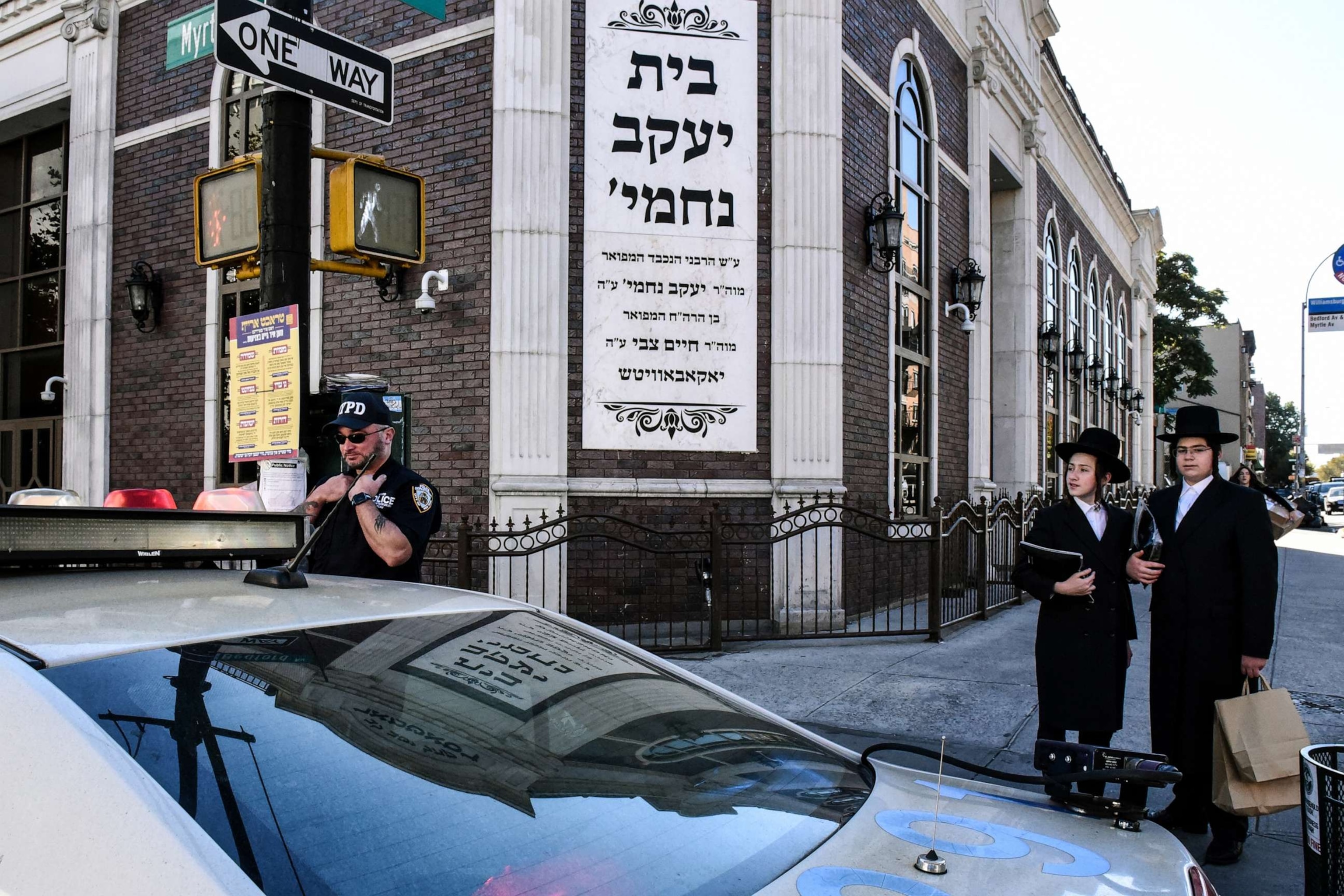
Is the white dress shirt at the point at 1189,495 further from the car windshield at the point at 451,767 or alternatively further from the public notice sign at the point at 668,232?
the public notice sign at the point at 668,232

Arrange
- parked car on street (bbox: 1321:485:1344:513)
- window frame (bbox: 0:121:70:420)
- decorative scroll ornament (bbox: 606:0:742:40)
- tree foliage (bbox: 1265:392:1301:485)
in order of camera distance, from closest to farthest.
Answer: decorative scroll ornament (bbox: 606:0:742:40) < window frame (bbox: 0:121:70:420) < parked car on street (bbox: 1321:485:1344:513) < tree foliage (bbox: 1265:392:1301:485)

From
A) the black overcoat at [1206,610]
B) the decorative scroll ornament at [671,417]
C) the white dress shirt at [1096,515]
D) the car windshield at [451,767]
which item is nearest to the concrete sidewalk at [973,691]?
the black overcoat at [1206,610]

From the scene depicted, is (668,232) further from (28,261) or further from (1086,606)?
(28,261)

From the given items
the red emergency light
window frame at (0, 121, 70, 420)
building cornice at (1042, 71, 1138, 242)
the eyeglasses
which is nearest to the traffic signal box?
the eyeglasses

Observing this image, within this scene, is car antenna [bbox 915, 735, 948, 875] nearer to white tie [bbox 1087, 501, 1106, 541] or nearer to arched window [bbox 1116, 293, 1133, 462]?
white tie [bbox 1087, 501, 1106, 541]

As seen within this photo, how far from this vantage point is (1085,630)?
168 inches

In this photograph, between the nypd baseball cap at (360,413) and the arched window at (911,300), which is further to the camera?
the arched window at (911,300)

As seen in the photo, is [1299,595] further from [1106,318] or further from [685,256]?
[1106,318]

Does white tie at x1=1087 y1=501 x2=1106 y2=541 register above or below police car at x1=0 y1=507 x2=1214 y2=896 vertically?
above

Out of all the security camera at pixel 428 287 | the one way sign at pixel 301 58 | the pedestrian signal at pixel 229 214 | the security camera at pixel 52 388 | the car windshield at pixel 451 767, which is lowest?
the car windshield at pixel 451 767

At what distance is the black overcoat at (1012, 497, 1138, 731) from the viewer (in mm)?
4211

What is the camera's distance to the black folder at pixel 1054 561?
13.8ft

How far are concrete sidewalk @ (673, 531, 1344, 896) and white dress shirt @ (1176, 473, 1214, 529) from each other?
141cm

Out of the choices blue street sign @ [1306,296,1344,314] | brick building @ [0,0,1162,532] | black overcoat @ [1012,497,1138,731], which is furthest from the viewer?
blue street sign @ [1306,296,1344,314]
